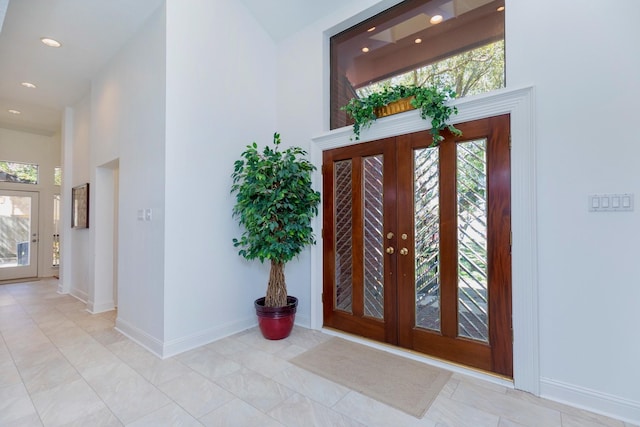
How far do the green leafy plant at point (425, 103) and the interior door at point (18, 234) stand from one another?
7490 mm

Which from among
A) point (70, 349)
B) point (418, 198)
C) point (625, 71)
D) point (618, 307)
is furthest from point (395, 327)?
point (70, 349)

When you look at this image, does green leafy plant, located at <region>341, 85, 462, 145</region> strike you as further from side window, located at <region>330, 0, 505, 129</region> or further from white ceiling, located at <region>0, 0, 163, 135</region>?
white ceiling, located at <region>0, 0, 163, 135</region>

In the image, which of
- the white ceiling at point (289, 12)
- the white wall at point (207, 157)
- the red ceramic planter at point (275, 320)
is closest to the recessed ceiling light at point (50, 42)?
the white wall at point (207, 157)

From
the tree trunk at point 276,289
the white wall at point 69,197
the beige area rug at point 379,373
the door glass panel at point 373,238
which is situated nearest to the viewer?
the beige area rug at point 379,373

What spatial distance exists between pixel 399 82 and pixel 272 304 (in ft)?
8.61

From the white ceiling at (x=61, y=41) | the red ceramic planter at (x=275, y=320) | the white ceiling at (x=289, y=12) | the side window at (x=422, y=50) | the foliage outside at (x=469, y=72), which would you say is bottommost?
the red ceramic planter at (x=275, y=320)

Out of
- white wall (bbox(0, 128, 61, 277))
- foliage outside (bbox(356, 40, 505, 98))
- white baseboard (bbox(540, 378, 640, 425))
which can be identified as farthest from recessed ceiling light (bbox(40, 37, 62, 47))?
white baseboard (bbox(540, 378, 640, 425))

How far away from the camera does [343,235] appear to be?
10.5 feet

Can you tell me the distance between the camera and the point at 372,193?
118 inches

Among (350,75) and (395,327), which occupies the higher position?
→ (350,75)

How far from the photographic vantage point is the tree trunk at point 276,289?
123 inches

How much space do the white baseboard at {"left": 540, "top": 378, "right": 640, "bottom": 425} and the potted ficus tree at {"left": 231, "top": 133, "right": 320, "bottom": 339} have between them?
2.16 metres

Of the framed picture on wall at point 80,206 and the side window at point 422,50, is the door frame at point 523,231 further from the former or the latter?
the framed picture on wall at point 80,206

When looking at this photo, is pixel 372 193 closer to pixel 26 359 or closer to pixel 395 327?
pixel 395 327
